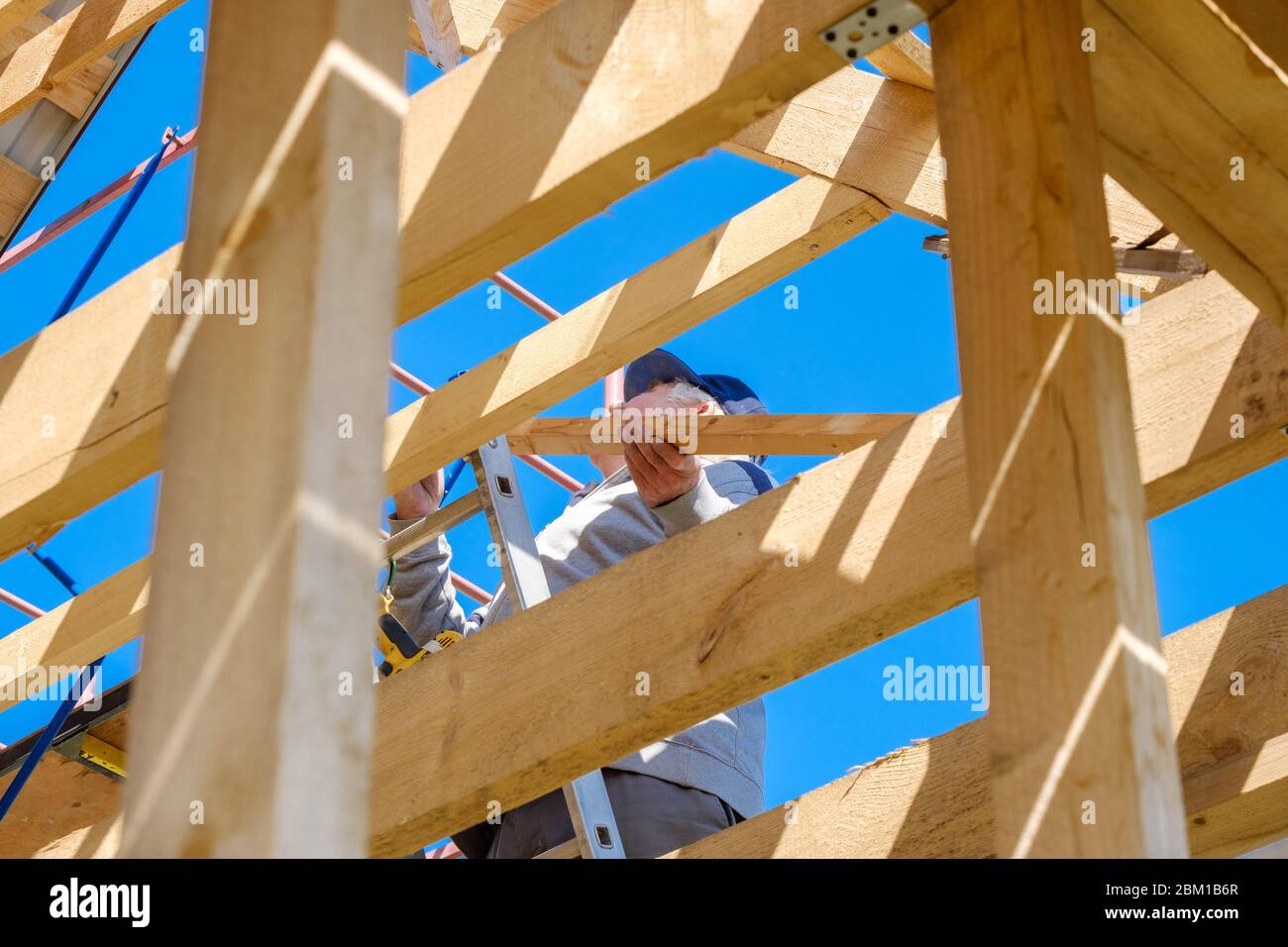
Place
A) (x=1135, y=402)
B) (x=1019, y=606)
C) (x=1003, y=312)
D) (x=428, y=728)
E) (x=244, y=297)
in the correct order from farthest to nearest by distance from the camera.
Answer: (x=428, y=728) → (x=1135, y=402) → (x=1003, y=312) → (x=1019, y=606) → (x=244, y=297)

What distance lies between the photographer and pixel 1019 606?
54.3 inches

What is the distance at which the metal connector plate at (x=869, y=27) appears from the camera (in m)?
1.47

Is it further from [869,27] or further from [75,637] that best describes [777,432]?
[869,27]

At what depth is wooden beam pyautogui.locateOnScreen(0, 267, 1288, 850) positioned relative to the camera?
2.05 metres

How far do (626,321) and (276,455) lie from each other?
238cm

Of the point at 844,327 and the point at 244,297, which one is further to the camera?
the point at 844,327

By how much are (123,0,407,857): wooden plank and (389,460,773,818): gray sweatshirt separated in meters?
1.85

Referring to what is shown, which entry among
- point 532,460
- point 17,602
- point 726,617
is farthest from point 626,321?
point 17,602

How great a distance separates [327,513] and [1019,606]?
640 mm

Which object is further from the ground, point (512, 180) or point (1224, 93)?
point (1224, 93)

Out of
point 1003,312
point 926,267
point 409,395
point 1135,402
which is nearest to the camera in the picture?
point 1003,312
